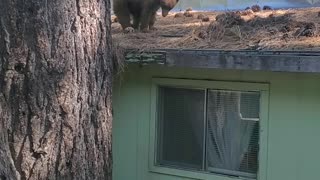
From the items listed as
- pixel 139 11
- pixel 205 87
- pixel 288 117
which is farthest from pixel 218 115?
pixel 139 11

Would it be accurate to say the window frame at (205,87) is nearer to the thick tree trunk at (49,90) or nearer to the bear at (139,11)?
the bear at (139,11)

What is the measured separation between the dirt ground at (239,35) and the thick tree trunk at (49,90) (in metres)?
3.23

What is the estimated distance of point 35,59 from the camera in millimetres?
3629

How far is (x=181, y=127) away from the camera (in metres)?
7.67

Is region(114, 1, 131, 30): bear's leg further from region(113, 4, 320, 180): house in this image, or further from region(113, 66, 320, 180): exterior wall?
region(113, 66, 320, 180): exterior wall

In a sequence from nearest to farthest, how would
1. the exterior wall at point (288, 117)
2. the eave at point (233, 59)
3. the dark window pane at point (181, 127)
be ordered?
1. the eave at point (233, 59)
2. the exterior wall at point (288, 117)
3. the dark window pane at point (181, 127)

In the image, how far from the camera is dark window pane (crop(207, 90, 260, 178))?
706 cm

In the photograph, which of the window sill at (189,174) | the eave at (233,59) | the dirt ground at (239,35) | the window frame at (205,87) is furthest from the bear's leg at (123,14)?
the window sill at (189,174)

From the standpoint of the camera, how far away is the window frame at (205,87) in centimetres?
685

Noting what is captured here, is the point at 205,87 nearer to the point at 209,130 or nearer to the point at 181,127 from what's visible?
the point at 209,130

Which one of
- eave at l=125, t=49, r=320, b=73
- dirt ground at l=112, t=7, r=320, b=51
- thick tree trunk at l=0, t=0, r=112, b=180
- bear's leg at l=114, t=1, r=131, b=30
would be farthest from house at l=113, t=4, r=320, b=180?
thick tree trunk at l=0, t=0, r=112, b=180

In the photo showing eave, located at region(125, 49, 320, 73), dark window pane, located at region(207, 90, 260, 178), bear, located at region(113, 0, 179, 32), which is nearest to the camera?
eave, located at region(125, 49, 320, 73)

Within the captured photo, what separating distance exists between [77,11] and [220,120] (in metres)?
3.81

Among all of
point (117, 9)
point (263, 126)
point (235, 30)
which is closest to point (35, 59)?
point (263, 126)
